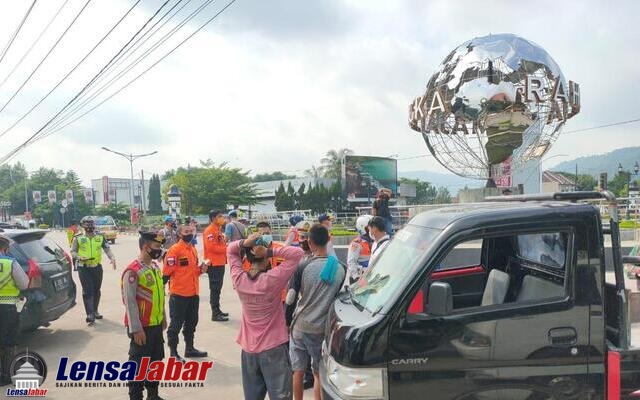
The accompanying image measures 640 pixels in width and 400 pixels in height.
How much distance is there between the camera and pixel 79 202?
7562 centimetres

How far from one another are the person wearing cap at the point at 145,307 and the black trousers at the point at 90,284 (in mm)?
3736

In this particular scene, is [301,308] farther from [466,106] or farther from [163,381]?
[466,106]

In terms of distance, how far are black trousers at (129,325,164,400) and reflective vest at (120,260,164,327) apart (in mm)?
91

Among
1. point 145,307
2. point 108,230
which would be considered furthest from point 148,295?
point 108,230

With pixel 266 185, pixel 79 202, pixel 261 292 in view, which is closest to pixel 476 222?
pixel 261 292

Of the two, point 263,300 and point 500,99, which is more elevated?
point 500,99

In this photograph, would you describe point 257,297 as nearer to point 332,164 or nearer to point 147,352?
point 147,352

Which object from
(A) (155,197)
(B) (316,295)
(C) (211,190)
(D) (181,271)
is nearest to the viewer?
(B) (316,295)

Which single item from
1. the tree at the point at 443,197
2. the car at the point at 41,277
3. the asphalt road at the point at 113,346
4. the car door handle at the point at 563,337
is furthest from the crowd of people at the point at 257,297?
the tree at the point at 443,197

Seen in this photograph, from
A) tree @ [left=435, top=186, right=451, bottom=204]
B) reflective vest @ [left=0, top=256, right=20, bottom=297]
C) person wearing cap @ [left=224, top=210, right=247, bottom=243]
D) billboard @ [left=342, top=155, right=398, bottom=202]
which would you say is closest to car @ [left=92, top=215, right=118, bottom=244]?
person wearing cap @ [left=224, top=210, right=247, bottom=243]

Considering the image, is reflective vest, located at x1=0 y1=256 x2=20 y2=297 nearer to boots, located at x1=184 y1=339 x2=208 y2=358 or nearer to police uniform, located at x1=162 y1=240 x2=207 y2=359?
police uniform, located at x1=162 y1=240 x2=207 y2=359

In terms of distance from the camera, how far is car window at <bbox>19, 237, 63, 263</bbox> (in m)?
6.54

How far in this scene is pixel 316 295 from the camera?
381cm

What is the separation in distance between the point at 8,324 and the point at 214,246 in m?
3.13
